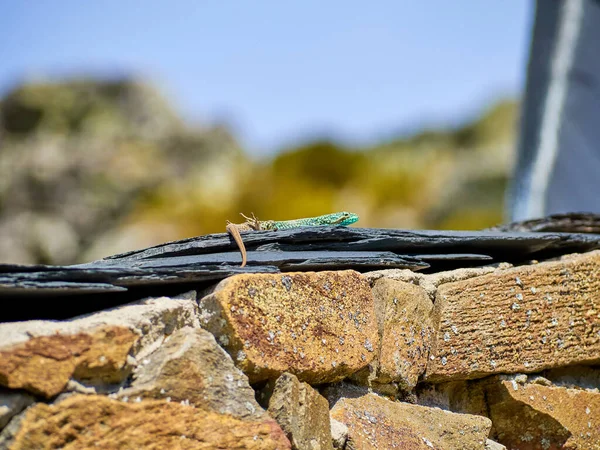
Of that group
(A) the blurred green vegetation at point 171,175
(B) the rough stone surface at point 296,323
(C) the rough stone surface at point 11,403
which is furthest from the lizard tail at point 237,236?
(A) the blurred green vegetation at point 171,175

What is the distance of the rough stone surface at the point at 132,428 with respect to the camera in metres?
1.23

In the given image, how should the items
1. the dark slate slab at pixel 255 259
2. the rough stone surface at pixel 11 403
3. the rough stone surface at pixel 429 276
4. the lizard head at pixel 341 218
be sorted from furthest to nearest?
the lizard head at pixel 341 218, the rough stone surface at pixel 429 276, the dark slate slab at pixel 255 259, the rough stone surface at pixel 11 403

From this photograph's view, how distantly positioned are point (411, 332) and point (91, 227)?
801 inches

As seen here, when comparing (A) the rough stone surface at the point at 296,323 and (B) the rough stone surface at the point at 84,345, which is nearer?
(B) the rough stone surface at the point at 84,345

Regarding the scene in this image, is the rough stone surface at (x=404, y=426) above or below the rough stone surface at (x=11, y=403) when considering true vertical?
above

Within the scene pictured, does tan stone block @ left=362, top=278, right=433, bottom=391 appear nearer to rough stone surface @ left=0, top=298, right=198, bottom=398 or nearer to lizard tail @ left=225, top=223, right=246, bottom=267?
lizard tail @ left=225, top=223, right=246, bottom=267

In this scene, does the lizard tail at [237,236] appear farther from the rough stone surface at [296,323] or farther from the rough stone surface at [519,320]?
the rough stone surface at [519,320]

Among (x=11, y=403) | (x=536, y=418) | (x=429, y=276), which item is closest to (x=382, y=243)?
(x=429, y=276)

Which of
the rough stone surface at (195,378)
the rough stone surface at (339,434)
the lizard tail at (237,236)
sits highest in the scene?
the lizard tail at (237,236)

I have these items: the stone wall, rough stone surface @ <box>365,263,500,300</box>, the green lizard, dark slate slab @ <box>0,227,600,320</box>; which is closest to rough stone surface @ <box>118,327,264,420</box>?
the stone wall

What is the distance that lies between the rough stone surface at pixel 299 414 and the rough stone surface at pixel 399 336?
0.26 metres

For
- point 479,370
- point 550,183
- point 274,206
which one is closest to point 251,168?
point 274,206

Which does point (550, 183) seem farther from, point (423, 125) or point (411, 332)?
point (423, 125)

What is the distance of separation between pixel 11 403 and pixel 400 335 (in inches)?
43.1
